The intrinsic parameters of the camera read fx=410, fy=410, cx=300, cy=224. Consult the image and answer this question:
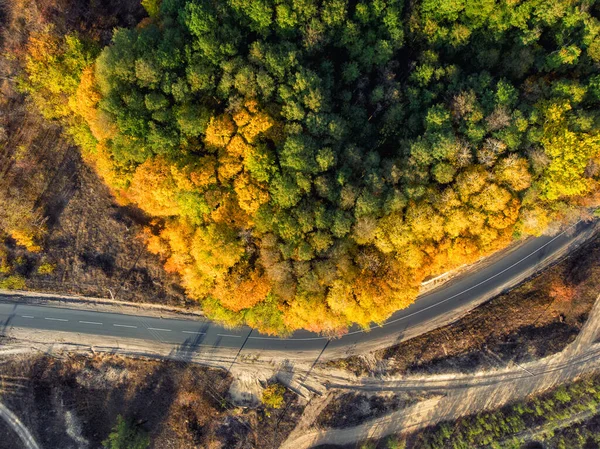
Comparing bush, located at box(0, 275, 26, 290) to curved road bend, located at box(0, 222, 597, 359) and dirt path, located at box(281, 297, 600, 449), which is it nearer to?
curved road bend, located at box(0, 222, 597, 359)

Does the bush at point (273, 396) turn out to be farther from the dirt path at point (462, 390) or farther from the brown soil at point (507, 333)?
the brown soil at point (507, 333)

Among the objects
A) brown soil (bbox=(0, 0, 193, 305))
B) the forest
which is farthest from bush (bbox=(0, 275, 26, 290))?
the forest

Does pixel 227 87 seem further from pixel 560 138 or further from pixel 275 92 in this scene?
pixel 560 138

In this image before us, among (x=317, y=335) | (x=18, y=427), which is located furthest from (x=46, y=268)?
(x=317, y=335)

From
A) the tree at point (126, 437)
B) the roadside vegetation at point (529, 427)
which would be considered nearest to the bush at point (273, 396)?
the roadside vegetation at point (529, 427)

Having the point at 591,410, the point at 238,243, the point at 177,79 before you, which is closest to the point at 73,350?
the point at 238,243
